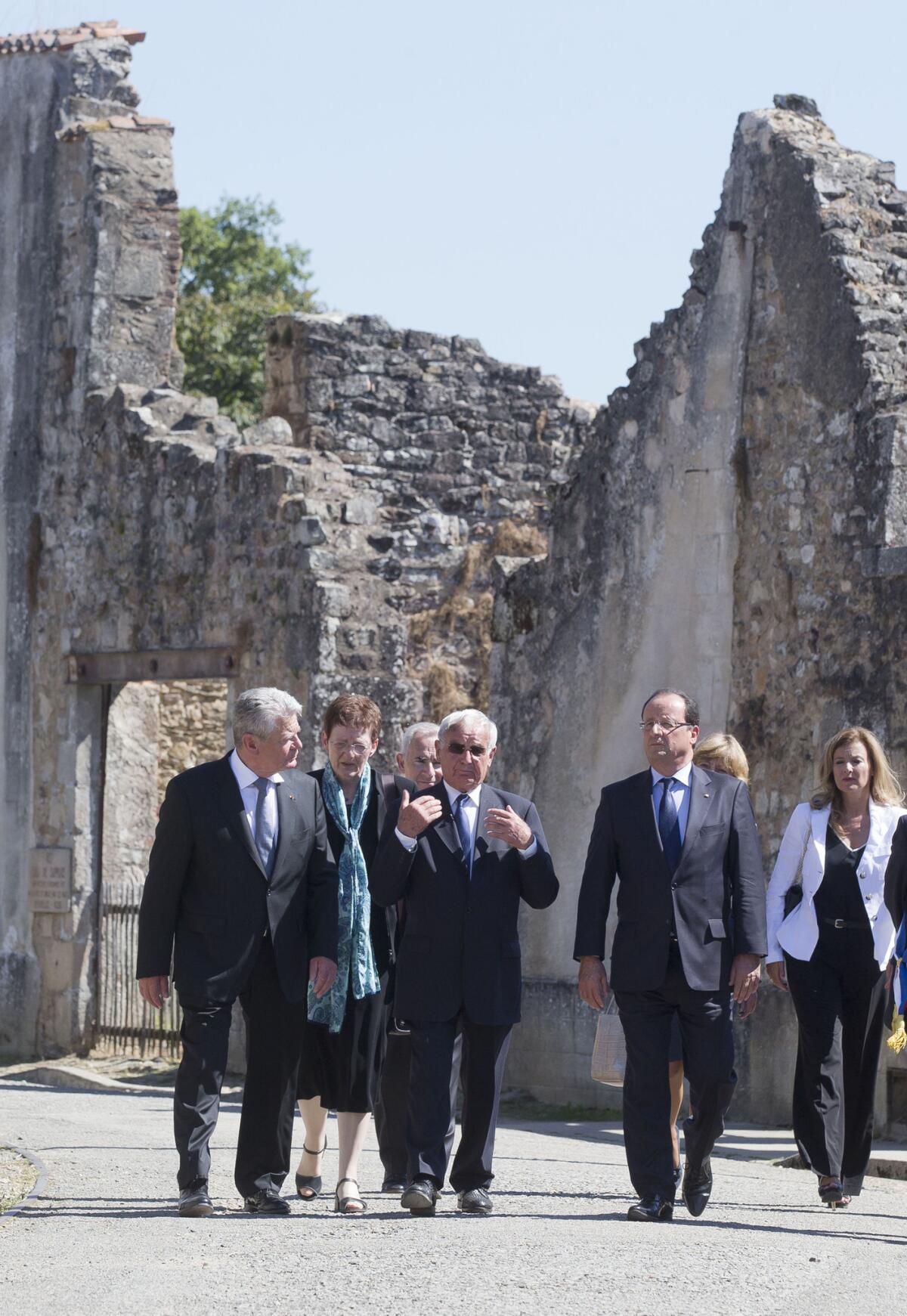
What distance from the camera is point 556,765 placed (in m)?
12.8

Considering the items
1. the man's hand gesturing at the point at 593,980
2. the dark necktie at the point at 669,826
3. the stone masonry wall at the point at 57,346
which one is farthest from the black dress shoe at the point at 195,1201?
the stone masonry wall at the point at 57,346

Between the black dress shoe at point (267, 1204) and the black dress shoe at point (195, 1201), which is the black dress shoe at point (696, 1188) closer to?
the black dress shoe at point (267, 1204)

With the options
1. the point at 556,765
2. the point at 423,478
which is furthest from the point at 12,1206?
the point at 423,478

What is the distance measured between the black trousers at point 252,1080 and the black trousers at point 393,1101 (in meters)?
0.47

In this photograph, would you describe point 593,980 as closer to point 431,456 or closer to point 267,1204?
point 267,1204

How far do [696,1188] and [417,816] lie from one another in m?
1.55

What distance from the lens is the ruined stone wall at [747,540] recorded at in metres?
11.1

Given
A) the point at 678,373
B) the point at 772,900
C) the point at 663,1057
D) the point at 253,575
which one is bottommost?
the point at 663,1057

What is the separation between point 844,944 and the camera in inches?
321

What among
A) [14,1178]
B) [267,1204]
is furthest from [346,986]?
[14,1178]

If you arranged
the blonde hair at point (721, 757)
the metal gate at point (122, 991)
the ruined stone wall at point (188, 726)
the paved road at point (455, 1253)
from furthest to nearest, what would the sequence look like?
1. the ruined stone wall at point (188, 726)
2. the metal gate at point (122, 991)
3. the blonde hair at point (721, 757)
4. the paved road at point (455, 1253)

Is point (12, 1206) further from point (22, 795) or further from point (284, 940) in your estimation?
point (22, 795)

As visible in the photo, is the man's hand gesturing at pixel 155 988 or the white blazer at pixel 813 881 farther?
the white blazer at pixel 813 881

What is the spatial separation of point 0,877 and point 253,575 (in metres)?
3.56
